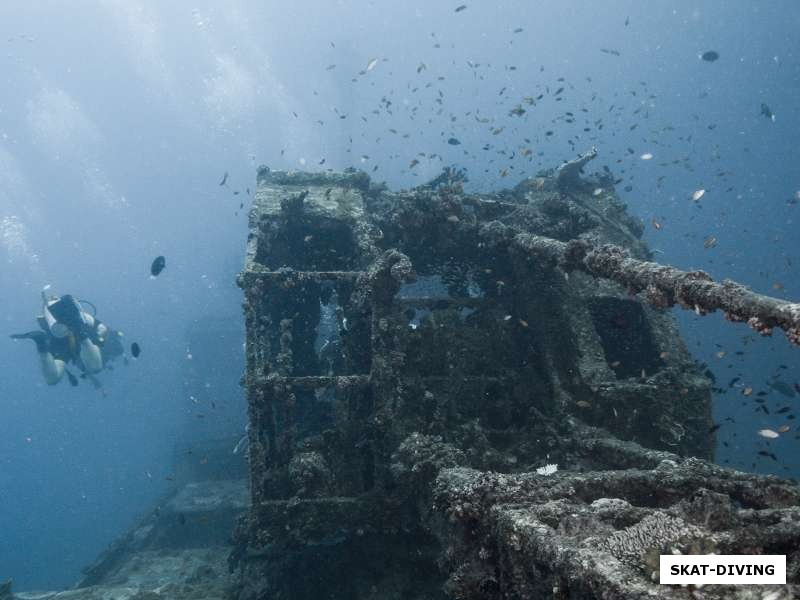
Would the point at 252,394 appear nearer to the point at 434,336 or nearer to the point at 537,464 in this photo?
the point at 434,336

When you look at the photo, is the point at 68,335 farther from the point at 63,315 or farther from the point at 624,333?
the point at 624,333

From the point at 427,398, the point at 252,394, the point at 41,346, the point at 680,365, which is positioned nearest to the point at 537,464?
the point at 427,398

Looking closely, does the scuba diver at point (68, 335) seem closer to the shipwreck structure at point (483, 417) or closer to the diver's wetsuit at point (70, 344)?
the diver's wetsuit at point (70, 344)

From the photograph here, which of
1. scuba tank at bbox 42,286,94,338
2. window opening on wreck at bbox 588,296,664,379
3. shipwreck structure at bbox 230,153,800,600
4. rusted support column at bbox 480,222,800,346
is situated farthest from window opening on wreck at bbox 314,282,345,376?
scuba tank at bbox 42,286,94,338

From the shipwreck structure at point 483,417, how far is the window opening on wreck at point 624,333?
28mm

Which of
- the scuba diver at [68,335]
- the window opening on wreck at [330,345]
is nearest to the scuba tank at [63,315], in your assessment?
the scuba diver at [68,335]

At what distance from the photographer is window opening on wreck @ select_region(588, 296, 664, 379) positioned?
344 inches

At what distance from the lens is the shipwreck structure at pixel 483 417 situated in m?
2.96

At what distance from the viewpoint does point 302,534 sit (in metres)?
6.52

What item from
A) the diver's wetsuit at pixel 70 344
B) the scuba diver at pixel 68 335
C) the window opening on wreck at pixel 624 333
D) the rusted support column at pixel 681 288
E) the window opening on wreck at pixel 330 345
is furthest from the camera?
the diver's wetsuit at pixel 70 344

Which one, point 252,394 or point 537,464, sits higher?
point 252,394

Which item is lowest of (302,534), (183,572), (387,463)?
(183,572)

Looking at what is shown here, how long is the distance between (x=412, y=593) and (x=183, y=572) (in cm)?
760

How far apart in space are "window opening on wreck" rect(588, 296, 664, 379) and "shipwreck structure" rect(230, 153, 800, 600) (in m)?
0.03
